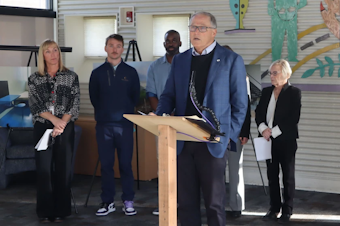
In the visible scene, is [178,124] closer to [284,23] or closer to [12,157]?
[284,23]

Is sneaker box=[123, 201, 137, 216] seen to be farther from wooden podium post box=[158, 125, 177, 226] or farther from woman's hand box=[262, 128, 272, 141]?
wooden podium post box=[158, 125, 177, 226]

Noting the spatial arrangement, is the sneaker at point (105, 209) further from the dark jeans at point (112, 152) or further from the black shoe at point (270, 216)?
the black shoe at point (270, 216)

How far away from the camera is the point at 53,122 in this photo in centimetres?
511

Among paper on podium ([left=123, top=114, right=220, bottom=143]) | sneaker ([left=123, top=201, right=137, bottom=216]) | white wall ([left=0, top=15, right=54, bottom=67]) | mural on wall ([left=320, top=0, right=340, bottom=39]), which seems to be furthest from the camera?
white wall ([left=0, top=15, right=54, bottom=67])

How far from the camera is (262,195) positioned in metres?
6.49

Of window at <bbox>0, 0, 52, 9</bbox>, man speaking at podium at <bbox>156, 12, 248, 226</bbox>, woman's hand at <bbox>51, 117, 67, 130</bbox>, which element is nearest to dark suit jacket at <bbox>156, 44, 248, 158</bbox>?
man speaking at podium at <bbox>156, 12, 248, 226</bbox>

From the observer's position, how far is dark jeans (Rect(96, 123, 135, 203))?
18.0 feet

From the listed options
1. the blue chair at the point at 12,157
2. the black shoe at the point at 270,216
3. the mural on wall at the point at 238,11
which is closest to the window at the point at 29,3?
the blue chair at the point at 12,157

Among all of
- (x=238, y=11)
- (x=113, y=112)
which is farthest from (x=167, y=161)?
(x=238, y=11)

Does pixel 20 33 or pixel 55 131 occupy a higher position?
pixel 20 33

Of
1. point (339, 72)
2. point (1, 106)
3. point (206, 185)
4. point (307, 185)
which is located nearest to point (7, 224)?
point (1, 106)

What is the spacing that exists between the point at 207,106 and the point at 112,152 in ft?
6.88

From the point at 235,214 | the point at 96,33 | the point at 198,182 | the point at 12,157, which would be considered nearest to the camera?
the point at 198,182

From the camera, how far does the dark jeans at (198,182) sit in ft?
12.2
